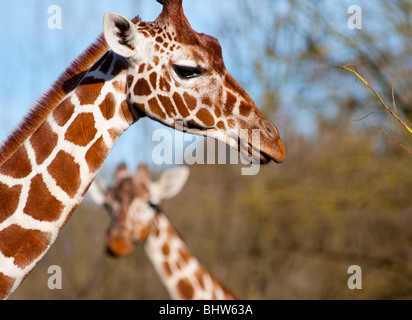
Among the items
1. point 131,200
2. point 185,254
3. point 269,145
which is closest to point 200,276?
point 185,254

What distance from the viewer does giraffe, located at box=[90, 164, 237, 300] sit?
19.4 ft

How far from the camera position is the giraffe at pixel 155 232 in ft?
19.4

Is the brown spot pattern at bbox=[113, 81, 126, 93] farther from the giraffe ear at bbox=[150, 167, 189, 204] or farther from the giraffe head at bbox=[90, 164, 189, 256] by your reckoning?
the giraffe ear at bbox=[150, 167, 189, 204]

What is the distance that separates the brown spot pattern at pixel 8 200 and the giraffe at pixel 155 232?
3171 millimetres

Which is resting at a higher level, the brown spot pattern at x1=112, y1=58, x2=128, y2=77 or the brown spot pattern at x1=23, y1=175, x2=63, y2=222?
the brown spot pattern at x1=112, y1=58, x2=128, y2=77

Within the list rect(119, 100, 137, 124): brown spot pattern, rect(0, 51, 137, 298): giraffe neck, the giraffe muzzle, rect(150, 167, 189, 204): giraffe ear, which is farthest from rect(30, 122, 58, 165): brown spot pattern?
rect(150, 167, 189, 204): giraffe ear

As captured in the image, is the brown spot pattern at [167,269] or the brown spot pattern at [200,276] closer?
the brown spot pattern at [200,276]

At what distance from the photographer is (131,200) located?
672 cm

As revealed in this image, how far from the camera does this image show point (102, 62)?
312 centimetres

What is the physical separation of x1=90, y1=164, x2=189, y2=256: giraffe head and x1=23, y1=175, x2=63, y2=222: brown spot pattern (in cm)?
344

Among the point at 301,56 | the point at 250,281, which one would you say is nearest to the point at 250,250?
the point at 250,281

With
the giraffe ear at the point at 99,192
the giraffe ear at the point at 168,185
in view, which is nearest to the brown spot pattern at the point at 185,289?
the giraffe ear at the point at 168,185

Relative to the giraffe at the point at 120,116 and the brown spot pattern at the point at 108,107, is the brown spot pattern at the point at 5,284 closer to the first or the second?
the giraffe at the point at 120,116
